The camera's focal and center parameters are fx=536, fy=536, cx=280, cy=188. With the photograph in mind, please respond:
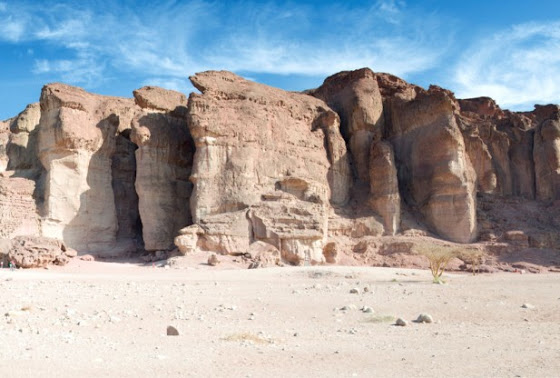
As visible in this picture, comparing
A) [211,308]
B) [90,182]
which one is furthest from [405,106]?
[211,308]

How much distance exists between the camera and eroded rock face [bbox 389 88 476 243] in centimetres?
2884

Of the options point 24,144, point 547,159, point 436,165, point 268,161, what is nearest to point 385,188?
point 436,165

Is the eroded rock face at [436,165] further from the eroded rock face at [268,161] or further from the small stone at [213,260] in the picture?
the small stone at [213,260]

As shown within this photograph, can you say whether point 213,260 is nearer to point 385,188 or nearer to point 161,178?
point 161,178

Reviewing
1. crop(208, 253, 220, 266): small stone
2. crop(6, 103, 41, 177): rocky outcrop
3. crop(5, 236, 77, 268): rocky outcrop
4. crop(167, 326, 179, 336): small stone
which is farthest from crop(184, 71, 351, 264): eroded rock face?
crop(167, 326, 179, 336): small stone

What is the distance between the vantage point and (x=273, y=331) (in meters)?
8.09

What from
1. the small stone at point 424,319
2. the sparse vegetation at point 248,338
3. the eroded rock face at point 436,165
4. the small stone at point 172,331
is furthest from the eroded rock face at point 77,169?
the small stone at point 424,319

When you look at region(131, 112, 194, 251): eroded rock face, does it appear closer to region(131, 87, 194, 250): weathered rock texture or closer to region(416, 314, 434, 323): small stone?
region(131, 87, 194, 250): weathered rock texture

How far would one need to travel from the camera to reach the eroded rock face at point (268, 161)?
25453mm

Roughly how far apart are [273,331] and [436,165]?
23.8 metres

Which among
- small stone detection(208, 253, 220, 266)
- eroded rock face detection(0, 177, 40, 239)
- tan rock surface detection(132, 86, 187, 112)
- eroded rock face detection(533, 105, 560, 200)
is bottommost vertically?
small stone detection(208, 253, 220, 266)

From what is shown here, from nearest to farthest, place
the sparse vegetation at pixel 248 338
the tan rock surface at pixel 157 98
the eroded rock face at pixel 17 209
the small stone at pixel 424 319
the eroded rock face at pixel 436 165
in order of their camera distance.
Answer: the sparse vegetation at pixel 248 338
the small stone at pixel 424 319
the eroded rock face at pixel 17 209
the eroded rock face at pixel 436 165
the tan rock surface at pixel 157 98

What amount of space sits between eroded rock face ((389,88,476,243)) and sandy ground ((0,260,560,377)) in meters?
15.4

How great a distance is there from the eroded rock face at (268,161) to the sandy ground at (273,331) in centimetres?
1142
